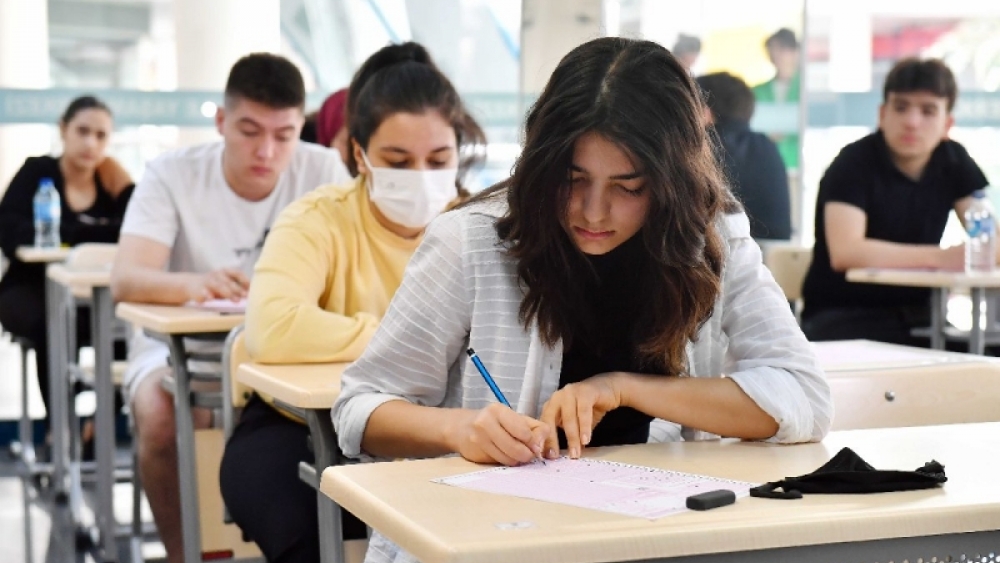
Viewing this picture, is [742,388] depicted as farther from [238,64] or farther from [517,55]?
[517,55]

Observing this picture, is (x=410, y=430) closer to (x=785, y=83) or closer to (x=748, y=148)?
(x=748, y=148)

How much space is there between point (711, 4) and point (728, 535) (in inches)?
246

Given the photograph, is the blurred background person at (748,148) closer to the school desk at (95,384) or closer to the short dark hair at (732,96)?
the short dark hair at (732,96)

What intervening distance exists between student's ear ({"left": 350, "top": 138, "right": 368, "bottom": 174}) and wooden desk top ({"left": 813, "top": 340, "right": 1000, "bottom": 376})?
38.2 inches

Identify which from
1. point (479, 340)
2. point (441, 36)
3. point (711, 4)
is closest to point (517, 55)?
point (441, 36)

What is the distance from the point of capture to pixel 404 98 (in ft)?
8.90

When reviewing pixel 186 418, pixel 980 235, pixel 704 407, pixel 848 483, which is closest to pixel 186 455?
pixel 186 418

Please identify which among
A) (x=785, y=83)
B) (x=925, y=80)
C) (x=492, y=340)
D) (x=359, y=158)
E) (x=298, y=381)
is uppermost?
(x=785, y=83)

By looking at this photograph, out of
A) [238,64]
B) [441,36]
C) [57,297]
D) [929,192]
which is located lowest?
[57,297]

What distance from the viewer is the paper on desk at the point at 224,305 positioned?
122 inches

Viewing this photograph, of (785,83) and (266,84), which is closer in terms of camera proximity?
(266,84)

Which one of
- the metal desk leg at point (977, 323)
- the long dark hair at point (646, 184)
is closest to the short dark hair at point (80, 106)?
the metal desk leg at point (977, 323)

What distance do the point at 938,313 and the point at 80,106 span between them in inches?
144

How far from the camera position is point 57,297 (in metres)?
4.92
